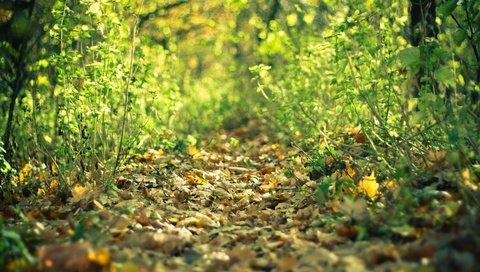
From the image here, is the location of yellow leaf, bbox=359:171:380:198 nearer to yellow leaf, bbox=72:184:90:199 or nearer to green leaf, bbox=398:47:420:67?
green leaf, bbox=398:47:420:67

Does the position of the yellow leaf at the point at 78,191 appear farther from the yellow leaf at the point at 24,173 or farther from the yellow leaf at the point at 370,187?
the yellow leaf at the point at 370,187

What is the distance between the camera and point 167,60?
25.3 ft

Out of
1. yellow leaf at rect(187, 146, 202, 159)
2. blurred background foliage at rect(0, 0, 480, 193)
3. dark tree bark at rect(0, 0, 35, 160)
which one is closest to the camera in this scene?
blurred background foliage at rect(0, 0, 480, 193)

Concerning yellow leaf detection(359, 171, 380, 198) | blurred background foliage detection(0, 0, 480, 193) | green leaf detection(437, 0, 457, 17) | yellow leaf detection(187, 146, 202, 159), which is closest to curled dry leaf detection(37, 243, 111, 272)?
blurred background foliage detection(0, 0, 480, 193)

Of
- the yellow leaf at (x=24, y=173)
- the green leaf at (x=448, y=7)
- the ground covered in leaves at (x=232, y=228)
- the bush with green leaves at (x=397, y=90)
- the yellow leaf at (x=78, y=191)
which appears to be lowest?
the ground covered in leaves at (x=232, y=228)

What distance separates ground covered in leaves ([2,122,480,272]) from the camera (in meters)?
2.38

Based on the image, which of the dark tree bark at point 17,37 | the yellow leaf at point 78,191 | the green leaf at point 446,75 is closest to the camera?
the green leaf at point 446,75

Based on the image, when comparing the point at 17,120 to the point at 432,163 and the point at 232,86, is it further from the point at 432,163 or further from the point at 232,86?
the point at 232,86

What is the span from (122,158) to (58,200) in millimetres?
857

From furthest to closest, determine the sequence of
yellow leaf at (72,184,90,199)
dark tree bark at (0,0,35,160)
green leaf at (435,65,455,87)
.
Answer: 1. dark tree bark at (0,0,35,160)
2. yellow leaf at (72,184,90,199)
3. green leaf at (435,65,455,87)

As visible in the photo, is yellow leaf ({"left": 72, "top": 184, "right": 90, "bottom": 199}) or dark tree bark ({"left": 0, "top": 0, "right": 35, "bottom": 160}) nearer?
yellow leaf ({"left": 72, "top": 184, "right": 90, "bottom": 199})

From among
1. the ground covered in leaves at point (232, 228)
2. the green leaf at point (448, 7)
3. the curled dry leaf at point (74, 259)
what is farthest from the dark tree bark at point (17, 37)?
the green leaf at point (448, 7)

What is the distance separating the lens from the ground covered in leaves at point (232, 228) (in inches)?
93.9

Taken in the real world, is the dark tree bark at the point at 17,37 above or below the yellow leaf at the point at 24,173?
above
